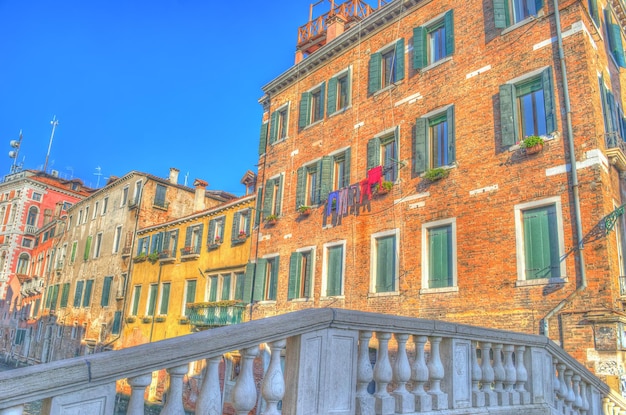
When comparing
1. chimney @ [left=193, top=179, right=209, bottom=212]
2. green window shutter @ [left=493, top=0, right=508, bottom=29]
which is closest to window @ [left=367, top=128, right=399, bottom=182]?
green window shutter @ [left=493, top=0, right=508, bottom=29]

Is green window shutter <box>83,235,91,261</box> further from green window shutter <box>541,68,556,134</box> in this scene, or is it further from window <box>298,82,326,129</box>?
green window shutter <box>541,68,556,134</box>

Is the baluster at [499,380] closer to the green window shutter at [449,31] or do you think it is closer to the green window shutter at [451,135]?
the green window shutter at [451,135]

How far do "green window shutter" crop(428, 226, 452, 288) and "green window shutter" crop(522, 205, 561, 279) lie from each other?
7.05 ft

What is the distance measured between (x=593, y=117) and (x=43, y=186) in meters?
55.0

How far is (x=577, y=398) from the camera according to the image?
6500 millimetres

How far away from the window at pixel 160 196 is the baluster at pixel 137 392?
32791 mm

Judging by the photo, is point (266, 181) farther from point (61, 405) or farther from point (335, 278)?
point (61, 405)

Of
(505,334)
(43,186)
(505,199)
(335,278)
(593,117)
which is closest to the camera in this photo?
(505,334)

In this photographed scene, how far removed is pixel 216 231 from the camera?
82.9ft

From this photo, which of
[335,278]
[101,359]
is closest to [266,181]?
[335,278]

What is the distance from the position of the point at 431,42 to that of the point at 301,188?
712 cm

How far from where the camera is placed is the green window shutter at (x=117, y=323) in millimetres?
30625

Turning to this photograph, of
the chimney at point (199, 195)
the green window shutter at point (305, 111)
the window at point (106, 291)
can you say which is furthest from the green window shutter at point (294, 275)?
the window at point (106, 291)

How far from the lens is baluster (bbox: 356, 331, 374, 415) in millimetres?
3715
